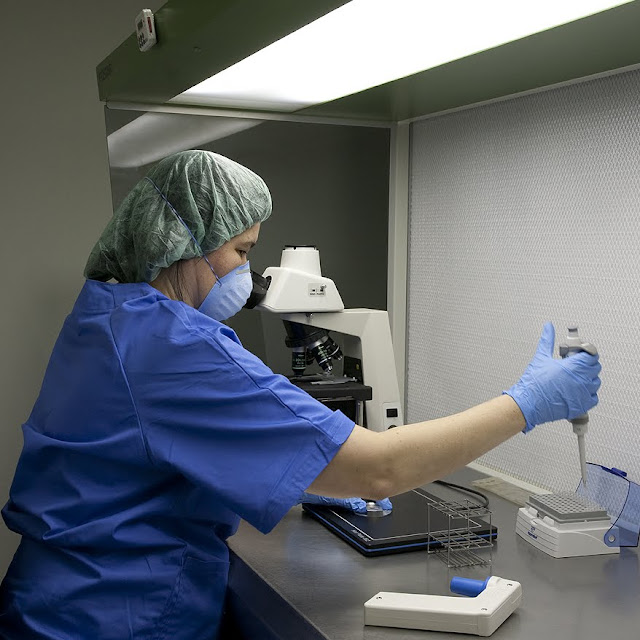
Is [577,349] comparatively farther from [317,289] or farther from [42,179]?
[42,179]

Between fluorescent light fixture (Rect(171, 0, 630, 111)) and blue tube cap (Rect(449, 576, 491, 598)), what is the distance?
75 centimetres

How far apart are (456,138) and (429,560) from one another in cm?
106

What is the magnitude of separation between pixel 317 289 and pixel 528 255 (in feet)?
1.51

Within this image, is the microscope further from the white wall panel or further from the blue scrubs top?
the blue scrubs top

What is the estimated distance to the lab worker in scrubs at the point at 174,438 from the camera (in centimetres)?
102

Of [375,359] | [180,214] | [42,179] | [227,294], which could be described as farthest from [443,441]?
[42,179]

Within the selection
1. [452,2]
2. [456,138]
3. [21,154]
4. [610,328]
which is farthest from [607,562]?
[21,154]

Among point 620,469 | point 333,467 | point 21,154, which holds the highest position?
point 21,154

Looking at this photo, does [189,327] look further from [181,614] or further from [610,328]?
[610,328]

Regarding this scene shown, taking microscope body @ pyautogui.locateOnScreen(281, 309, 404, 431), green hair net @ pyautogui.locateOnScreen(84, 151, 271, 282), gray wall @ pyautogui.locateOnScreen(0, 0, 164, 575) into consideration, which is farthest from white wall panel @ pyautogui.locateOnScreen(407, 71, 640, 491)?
gray wall @ pyautogui.locateOnScreen(0, 0, 164, 575)

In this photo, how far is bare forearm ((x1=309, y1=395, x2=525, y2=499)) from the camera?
41.1 inches

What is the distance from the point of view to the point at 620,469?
1.45 meters

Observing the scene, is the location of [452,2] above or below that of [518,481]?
above

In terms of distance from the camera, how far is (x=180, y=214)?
3.92ft
